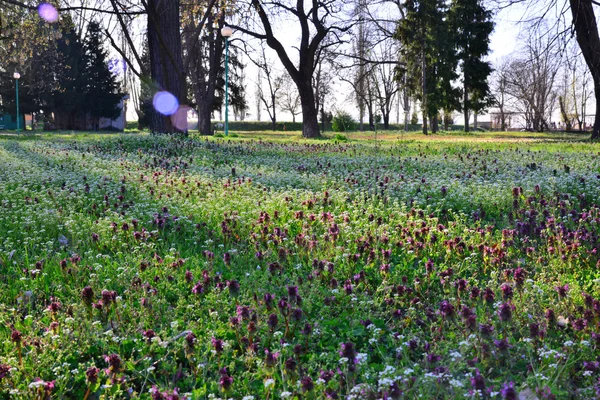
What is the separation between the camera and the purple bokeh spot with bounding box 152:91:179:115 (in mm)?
19156

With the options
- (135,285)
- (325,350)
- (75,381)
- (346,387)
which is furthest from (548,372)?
(135,285)

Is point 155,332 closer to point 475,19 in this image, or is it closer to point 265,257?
point 265,257

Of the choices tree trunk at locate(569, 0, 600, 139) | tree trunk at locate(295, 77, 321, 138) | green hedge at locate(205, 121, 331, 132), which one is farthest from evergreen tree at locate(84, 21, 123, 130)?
tree trunk at locate(569, 0, 600, 139)

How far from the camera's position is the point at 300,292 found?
4.02 meters

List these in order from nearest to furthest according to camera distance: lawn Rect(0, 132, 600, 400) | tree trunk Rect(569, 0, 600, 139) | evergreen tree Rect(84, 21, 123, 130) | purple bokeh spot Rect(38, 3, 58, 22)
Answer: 1. lawn Rect(0, 132, 600, 400)
2. tree trunk Rect(569, 0, 600, 139)
3. purple bokeh spot Rect(38, 3, 58, 22)
4. evergreen tree Rect(84, 21, 123, 130)

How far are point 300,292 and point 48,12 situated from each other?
66.4 ft

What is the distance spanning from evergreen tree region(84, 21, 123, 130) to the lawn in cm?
4949

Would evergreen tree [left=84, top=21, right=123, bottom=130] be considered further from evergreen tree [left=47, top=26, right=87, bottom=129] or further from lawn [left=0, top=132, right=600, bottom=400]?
lawn [left=0, top=132, right=600, bottom=400]

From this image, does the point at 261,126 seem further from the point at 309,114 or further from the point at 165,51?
the point at 165,51

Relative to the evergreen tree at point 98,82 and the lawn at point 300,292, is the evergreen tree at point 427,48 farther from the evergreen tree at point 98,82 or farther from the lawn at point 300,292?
the lawn at point 300,292

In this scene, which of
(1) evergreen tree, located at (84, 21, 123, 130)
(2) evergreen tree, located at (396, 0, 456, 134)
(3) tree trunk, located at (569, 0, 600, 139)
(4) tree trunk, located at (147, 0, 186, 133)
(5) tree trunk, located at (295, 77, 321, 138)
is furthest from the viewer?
(1) evergreen tree, located at (84, 21, 123, 130)

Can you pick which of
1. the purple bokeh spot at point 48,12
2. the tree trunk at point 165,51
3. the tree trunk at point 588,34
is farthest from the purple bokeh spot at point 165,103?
the tree trunk at point 588,34

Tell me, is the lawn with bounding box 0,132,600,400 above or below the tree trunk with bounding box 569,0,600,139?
below

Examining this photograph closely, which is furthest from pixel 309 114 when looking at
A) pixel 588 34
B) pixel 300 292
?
pixel 300 292
